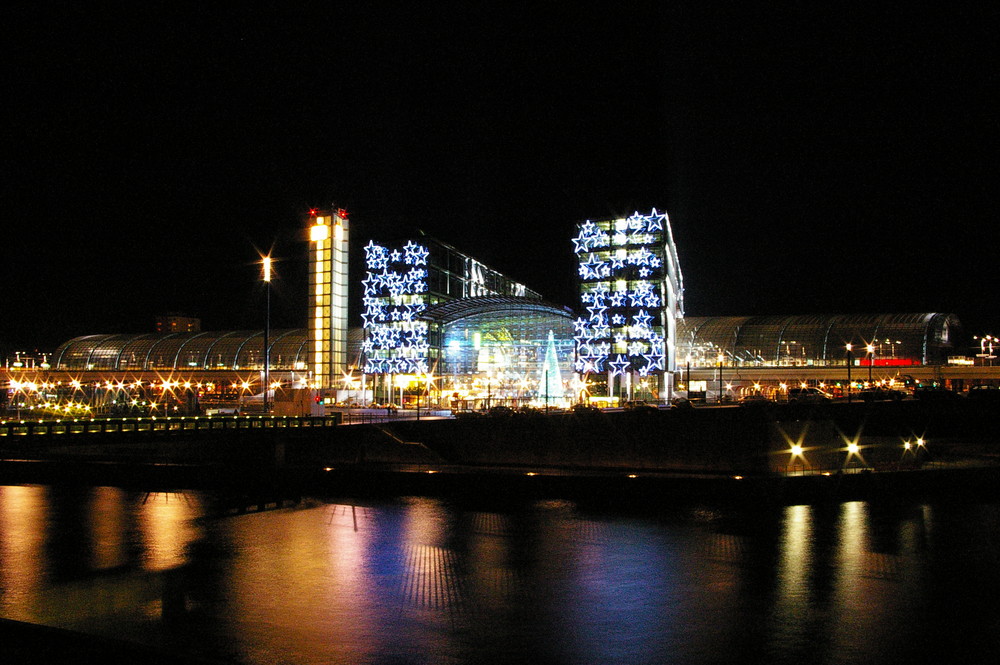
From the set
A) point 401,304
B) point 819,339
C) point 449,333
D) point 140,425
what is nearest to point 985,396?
point 819,339

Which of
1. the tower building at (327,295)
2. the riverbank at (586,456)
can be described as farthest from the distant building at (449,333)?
the riverbank at (586,456)

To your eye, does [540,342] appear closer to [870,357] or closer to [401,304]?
[401,304]

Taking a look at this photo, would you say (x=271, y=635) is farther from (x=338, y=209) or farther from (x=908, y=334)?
(x=908, y=334)

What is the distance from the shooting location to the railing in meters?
33.4

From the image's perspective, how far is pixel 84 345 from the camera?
134500 mm

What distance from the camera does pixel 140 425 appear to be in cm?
3950

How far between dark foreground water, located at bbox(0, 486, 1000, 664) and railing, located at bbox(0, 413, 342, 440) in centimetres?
314

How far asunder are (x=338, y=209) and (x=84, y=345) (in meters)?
66.5

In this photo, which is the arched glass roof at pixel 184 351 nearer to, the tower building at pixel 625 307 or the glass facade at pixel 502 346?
the glass facade at pixel 502 346

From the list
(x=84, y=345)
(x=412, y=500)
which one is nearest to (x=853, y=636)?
(x=412, y=500)

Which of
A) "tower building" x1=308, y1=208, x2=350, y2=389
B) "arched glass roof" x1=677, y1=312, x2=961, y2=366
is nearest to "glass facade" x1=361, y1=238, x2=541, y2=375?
"tower building" x1=308, y1=208, x2=350, y2=389

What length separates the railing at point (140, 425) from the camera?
109 ft

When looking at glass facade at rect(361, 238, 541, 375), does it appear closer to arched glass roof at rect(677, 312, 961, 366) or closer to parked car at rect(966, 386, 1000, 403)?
arched glass roof at rect(677, 312, 961, 366)

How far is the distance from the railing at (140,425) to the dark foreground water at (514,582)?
3.14m
